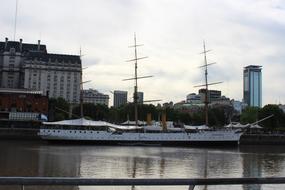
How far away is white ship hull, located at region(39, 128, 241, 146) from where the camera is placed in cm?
10462

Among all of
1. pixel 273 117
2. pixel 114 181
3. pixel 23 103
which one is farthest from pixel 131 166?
pixel 273 117

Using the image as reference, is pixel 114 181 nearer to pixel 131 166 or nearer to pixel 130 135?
pixel 131 166

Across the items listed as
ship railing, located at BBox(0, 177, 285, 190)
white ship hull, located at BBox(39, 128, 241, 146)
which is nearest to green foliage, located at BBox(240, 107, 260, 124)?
white ship hull, located at BBox(39, 128, 241, 146)

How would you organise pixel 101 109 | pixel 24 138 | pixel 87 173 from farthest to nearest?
1. pixel 101 109
2. pixel 24 138
3. pixel 87 173

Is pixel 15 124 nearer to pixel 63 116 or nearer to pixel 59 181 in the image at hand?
pixel 63 116

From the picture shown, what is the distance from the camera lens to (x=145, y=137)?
350 feet

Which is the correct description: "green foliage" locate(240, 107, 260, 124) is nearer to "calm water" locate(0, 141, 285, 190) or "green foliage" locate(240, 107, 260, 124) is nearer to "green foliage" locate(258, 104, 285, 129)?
"green foliage" locate(258, 104, 285, 129)

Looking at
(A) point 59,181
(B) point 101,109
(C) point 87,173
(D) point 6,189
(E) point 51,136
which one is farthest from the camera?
(B) point 101,109

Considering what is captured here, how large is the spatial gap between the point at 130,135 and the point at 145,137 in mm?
3375

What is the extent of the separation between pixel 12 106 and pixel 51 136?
56243 millimetres

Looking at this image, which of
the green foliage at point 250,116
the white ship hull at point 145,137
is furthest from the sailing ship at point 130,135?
the green foliage at point 250,116

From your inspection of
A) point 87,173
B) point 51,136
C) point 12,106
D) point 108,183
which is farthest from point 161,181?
point 12,106

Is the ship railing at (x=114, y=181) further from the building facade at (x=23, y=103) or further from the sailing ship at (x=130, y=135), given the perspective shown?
the building facade at (x=23, y=103)

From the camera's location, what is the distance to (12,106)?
15550 cm
